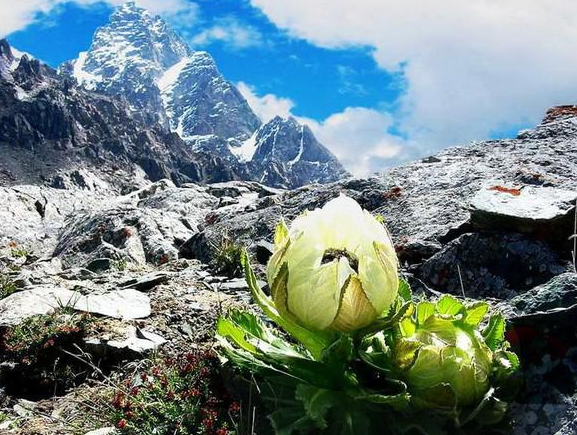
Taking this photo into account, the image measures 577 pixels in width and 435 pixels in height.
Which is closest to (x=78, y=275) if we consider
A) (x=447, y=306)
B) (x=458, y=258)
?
(x=458, y=258)

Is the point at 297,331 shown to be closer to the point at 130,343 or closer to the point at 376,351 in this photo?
the point at 376,351

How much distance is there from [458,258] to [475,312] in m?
3.26

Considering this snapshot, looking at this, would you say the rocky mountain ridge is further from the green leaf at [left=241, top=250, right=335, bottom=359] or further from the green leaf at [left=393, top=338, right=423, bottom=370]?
the green leaf at [left=393, top=338, right=423, bottom=370]

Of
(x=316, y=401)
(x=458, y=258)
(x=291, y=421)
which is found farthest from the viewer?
(x=458, y=258)

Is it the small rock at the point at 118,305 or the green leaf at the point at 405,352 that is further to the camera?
the small rock at the point at 118,305

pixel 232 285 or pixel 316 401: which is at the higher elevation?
pixel 232 285

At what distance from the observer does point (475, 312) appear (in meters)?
2.90

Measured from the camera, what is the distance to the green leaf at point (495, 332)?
9.48ft

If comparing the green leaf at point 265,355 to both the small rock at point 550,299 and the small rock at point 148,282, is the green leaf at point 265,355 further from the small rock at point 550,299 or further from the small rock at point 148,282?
the small rock at point 148,282

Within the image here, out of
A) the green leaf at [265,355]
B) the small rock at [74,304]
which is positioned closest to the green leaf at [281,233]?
the green leaf at [265,355]

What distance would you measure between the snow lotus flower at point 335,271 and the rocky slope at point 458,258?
864mm

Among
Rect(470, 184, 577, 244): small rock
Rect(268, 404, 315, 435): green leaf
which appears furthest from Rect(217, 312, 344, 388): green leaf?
Rect(470, 184, 577, 244): small rock

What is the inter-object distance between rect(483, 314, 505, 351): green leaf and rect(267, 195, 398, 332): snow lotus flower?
22.5 inches

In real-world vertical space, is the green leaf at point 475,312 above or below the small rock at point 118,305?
above
